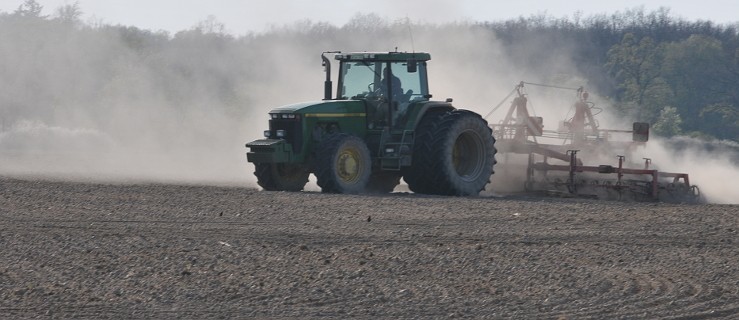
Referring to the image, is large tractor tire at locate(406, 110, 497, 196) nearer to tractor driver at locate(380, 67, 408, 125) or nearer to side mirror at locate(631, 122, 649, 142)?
tractor driver at locate(380, 67, 408, 125)

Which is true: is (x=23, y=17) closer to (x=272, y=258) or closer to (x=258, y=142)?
(x=258, y=142)

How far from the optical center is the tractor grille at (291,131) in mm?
18531

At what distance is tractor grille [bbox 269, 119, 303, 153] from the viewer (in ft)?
60.8

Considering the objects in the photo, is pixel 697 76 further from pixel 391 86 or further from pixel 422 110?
pixel 391 86

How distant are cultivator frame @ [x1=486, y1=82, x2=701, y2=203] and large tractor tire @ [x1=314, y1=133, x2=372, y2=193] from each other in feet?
10.2

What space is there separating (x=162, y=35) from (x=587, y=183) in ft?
126

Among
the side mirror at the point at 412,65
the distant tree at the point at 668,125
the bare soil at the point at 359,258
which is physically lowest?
the bare soil at the point at 359,258

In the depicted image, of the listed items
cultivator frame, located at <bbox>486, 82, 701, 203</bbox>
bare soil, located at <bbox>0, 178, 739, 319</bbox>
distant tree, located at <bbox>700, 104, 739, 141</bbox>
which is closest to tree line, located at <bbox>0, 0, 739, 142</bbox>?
distant tree, located at <bbox>700, 104, 739, 141</bbox>

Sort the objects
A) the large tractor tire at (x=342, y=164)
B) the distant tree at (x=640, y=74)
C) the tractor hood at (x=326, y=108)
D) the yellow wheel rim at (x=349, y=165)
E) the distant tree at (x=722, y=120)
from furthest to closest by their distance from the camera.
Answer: the distant tree at (x=640, y=74), the distant tree at (x=722, y=120), the tractor hood at (x=326, y=108), the yellow wheel rim at (x=349, y=165), the large tractor tire at (x=342, y=164)

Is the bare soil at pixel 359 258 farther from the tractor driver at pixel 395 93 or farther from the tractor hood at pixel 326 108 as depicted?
the tractor driver at pixel 395 93

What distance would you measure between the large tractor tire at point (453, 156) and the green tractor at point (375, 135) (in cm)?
1

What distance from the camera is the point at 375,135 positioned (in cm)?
1917

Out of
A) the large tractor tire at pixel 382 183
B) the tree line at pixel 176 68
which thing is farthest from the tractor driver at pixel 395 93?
the tree line at pixel 176 68

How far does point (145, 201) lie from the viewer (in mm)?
16406
